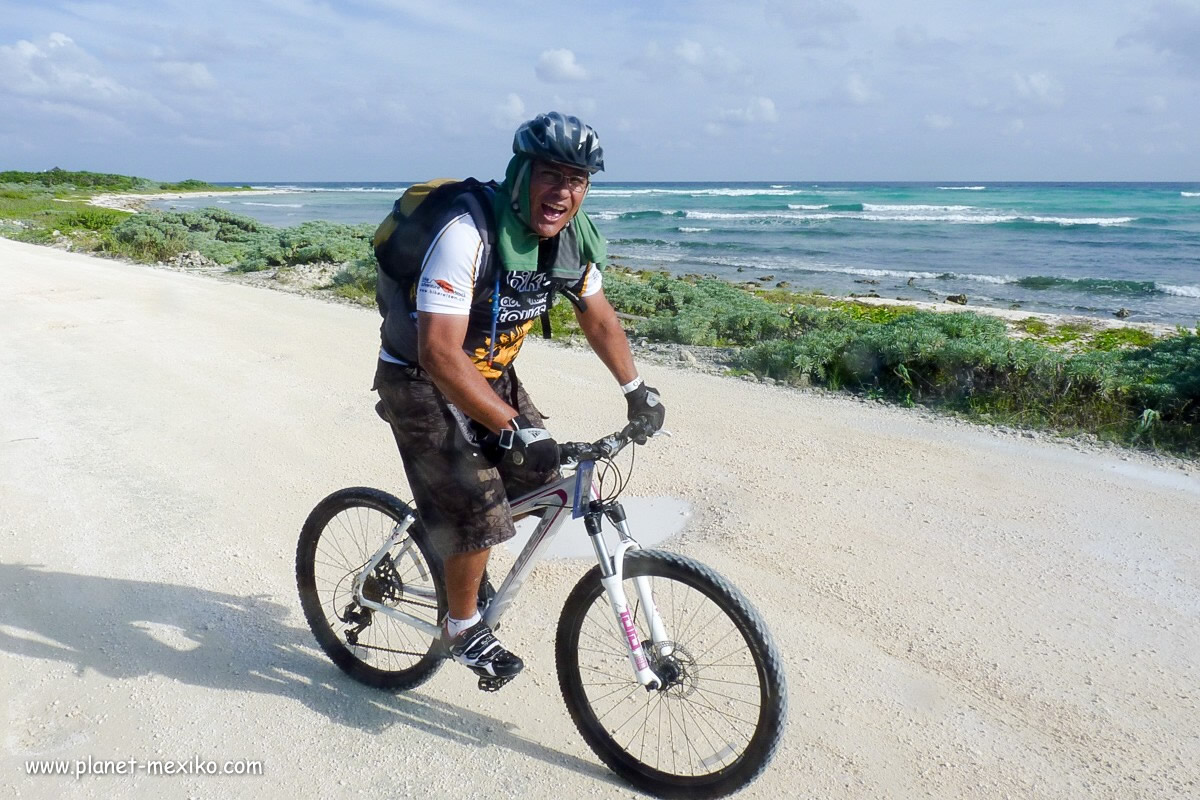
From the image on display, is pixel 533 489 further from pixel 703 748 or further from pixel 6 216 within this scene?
pixel 6 216

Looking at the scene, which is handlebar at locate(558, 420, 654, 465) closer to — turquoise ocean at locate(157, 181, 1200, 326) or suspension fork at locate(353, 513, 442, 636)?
suspension fork at locate(353, 513, 442, 636)

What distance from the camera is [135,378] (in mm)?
8508

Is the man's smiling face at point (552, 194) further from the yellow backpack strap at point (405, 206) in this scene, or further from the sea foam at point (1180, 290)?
the sea foam at point (1180, 290)

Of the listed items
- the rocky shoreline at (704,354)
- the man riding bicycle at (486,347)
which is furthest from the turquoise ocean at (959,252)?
the man riding bicycle at (486,347)

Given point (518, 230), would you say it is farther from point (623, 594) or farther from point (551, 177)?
point (623, 594)

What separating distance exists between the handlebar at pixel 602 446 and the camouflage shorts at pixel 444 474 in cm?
36

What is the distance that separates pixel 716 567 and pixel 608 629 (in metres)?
1.65

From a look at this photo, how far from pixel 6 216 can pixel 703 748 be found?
1801 inches

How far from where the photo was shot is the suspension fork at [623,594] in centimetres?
284

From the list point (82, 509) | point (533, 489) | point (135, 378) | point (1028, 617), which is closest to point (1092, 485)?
point (1028, 617)

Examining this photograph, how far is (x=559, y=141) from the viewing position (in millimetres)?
2750

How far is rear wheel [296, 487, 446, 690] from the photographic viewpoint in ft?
11.4

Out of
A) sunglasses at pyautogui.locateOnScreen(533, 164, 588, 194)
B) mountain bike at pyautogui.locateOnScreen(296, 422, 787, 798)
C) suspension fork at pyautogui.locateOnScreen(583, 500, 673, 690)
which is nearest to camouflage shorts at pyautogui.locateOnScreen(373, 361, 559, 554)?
mountain bike at pyautogui.locateOnScreen(296, 422, 787, 798)

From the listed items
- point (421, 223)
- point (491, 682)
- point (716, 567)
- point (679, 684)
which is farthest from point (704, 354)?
point (421, 223)
